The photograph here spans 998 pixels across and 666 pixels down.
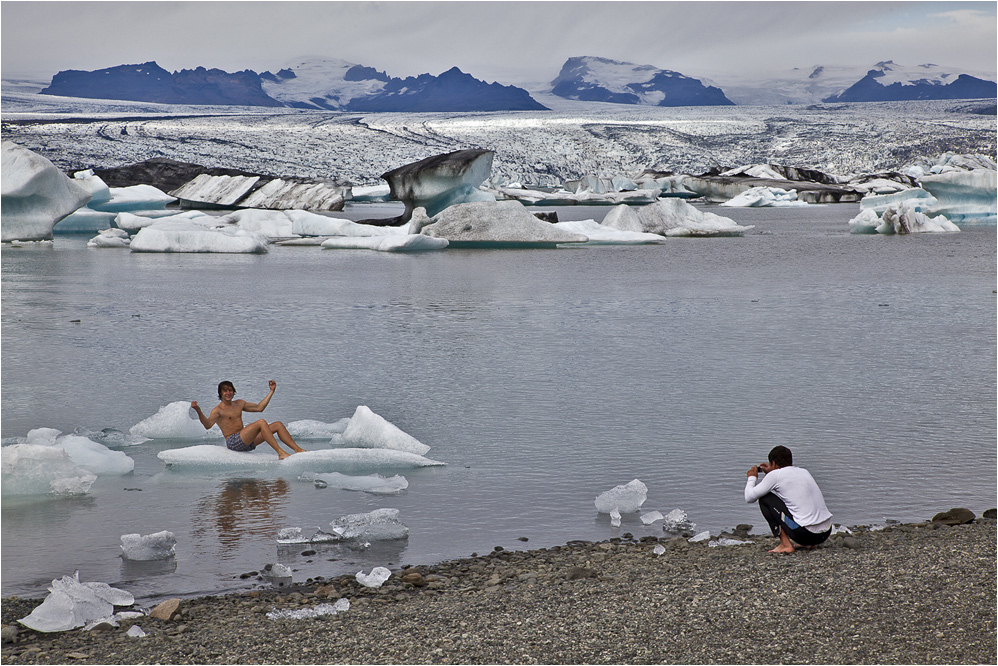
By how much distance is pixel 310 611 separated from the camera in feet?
8.79

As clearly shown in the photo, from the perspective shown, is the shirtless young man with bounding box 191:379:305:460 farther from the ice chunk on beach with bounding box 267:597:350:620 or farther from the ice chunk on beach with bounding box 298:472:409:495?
the ice chunk on beach with bounding box 267:597:350:620

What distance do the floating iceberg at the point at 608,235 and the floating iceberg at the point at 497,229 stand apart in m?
0.35

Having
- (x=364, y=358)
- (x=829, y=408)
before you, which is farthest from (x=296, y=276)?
(x=829, y=408)

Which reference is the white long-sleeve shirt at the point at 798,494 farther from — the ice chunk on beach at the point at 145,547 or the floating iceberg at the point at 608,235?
the floating iceberg at the point at 608,235

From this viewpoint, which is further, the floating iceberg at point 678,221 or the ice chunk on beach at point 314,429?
the floating iceberg at point 678,221

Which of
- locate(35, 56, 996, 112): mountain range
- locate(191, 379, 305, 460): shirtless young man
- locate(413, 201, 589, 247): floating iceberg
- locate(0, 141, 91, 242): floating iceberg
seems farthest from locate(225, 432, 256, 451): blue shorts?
locate(35, 56, 996, 112): mountain range

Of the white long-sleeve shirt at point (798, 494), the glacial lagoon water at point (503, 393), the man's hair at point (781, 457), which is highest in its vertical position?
the man's hair at point (781, 457)

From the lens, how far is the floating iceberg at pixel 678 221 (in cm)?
1864

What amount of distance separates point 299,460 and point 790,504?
199cm

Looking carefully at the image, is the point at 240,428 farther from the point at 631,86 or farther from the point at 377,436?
the point at 631,86

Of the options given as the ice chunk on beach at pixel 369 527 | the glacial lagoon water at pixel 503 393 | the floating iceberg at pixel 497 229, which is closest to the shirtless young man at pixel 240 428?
the glacial lagoon water at pixel 503 393

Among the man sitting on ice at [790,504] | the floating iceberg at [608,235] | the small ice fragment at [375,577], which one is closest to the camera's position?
the small ice fragment at [375,577]

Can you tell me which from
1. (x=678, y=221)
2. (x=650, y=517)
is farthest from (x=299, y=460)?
(x=678, y=221)

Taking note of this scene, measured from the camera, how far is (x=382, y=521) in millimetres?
3404
